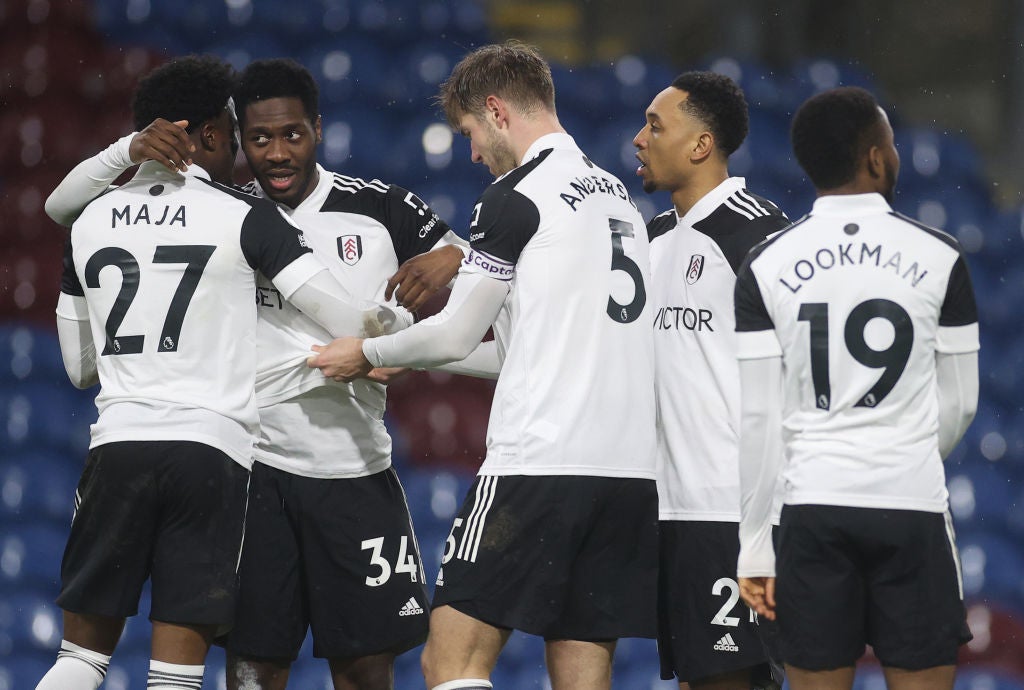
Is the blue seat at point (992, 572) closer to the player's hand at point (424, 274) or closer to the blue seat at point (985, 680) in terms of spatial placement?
the blue seat at point (985, 680)

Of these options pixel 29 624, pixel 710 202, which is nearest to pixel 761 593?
pixel 710 202

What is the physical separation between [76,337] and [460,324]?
3.72 ft

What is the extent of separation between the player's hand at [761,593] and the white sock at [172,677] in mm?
1293

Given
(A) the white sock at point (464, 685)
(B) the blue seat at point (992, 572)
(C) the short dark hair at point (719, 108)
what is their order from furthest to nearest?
(B) the blue seat at point (992, 572) → (C) the short dark hair at point (719, 108) → (A) the white sock at point (464, 685)

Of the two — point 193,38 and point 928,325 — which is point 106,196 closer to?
point 928,325

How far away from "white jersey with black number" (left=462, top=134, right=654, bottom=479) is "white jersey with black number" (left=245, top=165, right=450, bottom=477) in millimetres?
722

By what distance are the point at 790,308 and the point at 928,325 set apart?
27cm

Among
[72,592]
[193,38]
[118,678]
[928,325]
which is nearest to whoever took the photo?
[928,325]

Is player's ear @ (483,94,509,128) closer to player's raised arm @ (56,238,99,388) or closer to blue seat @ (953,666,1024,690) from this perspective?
player's raised arm @ (56,238,99,388)

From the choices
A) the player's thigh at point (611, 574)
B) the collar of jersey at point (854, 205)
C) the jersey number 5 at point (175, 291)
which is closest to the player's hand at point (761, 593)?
the player's thigh at point (611, 574)

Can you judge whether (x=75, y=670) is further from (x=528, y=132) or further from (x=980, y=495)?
(x=980, y=495)

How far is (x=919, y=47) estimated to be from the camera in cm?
696

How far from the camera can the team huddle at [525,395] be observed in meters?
2.70

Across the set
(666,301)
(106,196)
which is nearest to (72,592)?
(106,196)
